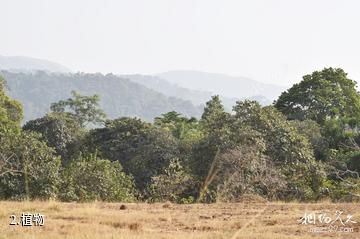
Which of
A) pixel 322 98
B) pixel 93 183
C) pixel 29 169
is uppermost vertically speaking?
pixel 322 98

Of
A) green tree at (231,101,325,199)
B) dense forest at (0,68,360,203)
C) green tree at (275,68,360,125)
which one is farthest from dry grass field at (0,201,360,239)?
green tree at (275,68,360,125)

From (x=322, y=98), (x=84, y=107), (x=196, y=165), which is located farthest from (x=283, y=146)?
(x=84, y=107)

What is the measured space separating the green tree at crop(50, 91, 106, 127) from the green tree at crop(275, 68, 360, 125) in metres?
32.1

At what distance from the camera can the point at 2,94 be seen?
36312 mm

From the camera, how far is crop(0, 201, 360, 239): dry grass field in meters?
7.93

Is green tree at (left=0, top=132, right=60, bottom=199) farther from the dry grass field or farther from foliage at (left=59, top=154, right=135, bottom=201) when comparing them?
the dry grass field

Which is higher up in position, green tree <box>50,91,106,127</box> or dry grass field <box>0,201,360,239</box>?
green tree <box>50,91,106,127</box>

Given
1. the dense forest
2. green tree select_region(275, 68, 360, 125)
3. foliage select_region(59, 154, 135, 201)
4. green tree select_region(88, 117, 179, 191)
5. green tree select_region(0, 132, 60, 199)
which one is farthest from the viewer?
green tree select_region(275, 68, 360, 125)

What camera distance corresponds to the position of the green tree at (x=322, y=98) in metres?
33.9

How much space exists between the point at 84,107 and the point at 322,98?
124 feet

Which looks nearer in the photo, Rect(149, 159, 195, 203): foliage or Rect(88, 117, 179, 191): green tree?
Rect(149, 159, 195, 203): foliage

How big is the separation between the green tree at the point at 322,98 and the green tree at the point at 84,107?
32.1 m

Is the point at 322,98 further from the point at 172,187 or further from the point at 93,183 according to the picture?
the point at 93,183

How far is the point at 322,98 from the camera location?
3400 cm
